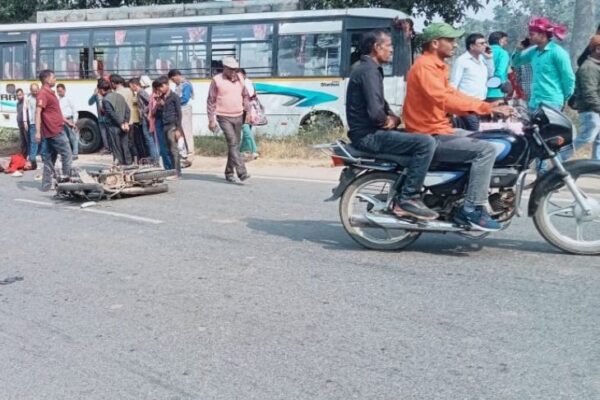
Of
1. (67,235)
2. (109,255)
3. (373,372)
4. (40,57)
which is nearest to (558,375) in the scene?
(373,372)

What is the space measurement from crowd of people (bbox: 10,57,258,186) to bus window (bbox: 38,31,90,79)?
15.2 ft

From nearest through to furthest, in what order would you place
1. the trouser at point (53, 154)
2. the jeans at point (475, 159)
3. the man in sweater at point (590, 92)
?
the jeans at point (475, 159), the man in sweater at point (590, 92), the trouser at point (53, 154)

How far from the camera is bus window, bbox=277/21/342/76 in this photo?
16.3 metres

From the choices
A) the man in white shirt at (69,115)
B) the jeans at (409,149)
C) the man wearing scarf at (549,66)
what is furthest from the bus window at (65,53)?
the jeans at (409,149)

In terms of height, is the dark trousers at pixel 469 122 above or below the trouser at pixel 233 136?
above

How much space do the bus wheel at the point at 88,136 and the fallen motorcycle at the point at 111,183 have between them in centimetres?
864

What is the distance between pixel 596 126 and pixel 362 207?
138 inches

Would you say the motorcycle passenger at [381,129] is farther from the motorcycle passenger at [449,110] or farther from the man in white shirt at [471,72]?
the man in white shirt at [471,72]

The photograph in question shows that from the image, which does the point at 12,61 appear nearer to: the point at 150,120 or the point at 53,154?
the point at 150,120

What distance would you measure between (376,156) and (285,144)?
29.3ft

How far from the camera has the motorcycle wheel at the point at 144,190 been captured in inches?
377

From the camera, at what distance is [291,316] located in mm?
4605

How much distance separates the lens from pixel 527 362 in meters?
3.76

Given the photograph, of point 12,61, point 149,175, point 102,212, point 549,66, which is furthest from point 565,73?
point 12,61
